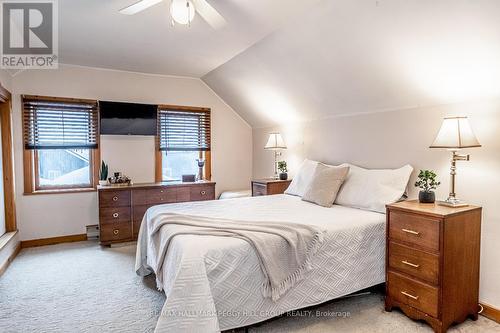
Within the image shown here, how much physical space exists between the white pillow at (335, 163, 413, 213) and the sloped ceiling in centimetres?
67

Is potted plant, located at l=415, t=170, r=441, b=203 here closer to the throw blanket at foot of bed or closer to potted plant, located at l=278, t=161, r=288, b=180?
the throw blanket at foot of bed

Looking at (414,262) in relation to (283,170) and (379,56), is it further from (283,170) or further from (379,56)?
(283,170)

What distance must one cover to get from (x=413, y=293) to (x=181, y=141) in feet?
12.7

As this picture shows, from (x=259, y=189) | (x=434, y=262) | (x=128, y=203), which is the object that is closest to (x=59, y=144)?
(x=128, y=203)

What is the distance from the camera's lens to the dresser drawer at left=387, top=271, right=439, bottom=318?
2.13 meters

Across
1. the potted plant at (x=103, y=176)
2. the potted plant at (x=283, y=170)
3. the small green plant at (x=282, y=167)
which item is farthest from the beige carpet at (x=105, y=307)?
the small green plant at (x=282, y=167)

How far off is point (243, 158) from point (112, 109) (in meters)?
2.30

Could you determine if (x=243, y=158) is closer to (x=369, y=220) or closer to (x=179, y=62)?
(x=179, y=62)

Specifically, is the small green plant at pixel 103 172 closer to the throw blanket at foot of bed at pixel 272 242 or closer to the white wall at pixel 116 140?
the white wall at pixel 116 140

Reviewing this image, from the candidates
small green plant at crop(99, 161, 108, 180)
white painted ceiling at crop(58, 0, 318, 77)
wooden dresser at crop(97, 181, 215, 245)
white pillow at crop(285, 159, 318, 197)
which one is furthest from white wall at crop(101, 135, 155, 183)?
white pillow at crop(285, 159, 318, 197)

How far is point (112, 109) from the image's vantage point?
4402 millimetres

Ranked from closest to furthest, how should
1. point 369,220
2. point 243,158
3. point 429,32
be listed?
point 429,32, point 369,220, point 243,158

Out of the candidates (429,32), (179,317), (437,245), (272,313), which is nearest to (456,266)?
(437,245)

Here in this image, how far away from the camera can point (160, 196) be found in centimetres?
436
